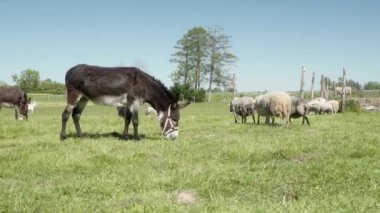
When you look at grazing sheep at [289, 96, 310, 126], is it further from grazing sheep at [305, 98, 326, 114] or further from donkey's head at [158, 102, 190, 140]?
grazing sheep at [305, 98, 326, 114]

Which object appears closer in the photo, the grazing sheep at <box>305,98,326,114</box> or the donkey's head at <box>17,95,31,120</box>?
the donkey's head at <box>17,95,31,120</box>

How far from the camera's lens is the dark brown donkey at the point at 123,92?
1417 cm

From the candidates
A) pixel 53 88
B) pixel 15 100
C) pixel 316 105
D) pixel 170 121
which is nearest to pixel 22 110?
pixel 15 100

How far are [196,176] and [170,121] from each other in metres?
6.46

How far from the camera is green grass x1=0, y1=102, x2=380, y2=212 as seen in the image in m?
6.39

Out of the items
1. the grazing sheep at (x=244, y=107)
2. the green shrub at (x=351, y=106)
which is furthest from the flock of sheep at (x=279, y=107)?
the green shrub at (x=351, y=106)

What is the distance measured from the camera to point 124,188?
7.43 meters

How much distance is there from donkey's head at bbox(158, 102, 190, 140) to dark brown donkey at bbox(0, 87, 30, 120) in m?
15.2

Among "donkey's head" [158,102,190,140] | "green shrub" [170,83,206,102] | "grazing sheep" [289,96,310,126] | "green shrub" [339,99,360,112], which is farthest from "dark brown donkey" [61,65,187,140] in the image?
"green shrub" [170,83,206,102]

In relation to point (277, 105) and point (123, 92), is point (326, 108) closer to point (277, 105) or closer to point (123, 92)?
point (277, 105)

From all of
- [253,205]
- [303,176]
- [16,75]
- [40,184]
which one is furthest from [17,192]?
[16,75]

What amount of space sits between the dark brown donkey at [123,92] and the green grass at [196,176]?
5.56ft

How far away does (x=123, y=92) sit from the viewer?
14266mm

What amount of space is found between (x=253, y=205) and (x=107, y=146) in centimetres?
636
